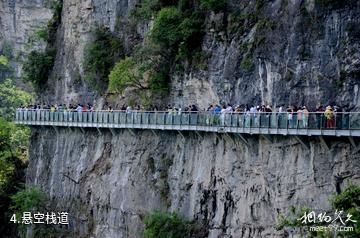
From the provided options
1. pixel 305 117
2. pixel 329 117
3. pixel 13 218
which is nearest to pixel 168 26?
pixel 305 117

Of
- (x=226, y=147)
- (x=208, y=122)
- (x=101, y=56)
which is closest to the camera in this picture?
(x=208, y=122)

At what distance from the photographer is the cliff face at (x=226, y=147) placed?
111 ft

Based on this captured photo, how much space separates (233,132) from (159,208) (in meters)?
9.51

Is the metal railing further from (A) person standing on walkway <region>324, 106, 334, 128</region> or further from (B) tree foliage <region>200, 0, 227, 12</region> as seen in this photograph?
(B) tree foliage <region>200, 0, 227, 12</region>

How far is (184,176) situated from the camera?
43844 millimetres

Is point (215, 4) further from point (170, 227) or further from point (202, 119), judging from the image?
point (170, 227)

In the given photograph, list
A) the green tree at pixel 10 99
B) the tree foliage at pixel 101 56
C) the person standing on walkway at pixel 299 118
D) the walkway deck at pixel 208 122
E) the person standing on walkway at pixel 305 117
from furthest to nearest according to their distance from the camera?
1. the green tree at pixel 10 99
2. the tree foliage at pixel 101 56
3. the person standing on walkway at pixel 299 118
4. the person standing on walkway at pixel 305 117
5. the walkway deck at pixel 208 122

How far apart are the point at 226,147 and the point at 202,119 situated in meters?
1.72

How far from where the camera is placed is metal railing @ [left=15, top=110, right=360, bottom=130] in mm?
31141

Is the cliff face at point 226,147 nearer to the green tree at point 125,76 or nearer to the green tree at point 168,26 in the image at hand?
the green tree at point 168,26

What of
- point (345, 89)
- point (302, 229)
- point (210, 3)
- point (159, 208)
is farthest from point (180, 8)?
point (302, 229)

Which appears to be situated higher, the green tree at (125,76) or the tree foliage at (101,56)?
the tree foliage at (101,56)

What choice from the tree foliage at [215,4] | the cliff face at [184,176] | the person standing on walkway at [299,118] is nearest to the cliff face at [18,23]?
the cliff face at [184,176]

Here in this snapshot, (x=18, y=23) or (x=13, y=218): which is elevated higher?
(x=18, y=23)
